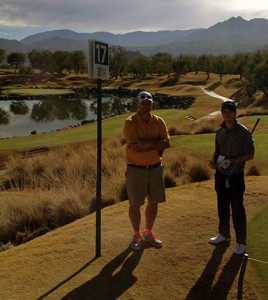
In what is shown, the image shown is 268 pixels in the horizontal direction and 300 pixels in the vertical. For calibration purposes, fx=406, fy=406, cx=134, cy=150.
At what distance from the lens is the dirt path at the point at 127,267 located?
4.80 m

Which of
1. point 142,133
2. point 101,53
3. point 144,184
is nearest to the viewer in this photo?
point 101,53

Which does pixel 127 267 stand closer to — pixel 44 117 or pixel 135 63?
pixel 44 117

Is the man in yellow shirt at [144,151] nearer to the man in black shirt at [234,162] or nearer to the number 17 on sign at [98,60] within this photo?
the number 17 on sign at [98,60]

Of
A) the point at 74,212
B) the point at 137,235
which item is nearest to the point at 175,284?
the point at 137,235

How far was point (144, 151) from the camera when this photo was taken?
5430 mm

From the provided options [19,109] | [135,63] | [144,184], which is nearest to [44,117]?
[19,109]

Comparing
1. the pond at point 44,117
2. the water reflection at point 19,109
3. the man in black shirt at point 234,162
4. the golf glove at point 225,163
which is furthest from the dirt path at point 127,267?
the water reflection at point 19,109

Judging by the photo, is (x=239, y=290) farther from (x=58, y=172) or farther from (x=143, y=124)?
(x=58, y=172)

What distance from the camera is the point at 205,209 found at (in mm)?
7695

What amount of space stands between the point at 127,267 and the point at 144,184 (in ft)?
3.71

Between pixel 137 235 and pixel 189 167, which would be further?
pixel 189 167

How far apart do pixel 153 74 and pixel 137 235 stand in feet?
409

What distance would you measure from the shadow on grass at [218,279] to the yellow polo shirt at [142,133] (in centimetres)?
158

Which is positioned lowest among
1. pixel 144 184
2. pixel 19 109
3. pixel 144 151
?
pixel 19 109
